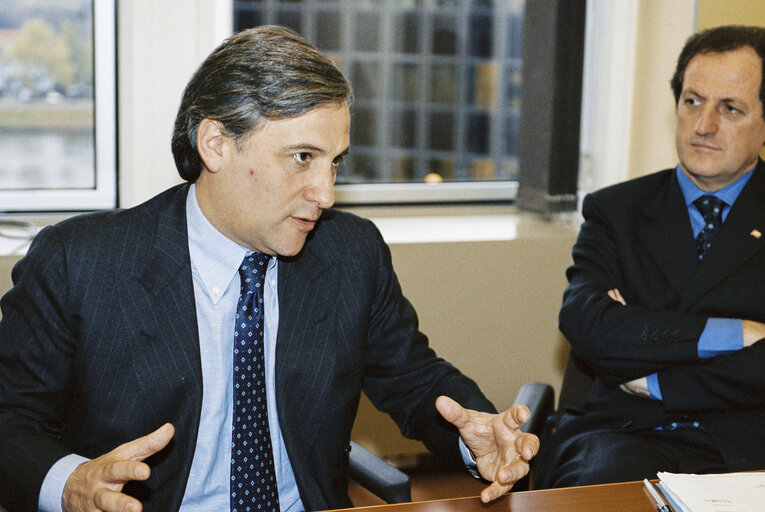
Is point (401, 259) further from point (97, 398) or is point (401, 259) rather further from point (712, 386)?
point (97, 398)

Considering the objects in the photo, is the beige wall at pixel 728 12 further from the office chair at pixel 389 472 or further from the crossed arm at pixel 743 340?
the office chair at pixel 389 472

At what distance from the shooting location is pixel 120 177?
2.93m

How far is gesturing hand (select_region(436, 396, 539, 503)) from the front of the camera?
1493 mm

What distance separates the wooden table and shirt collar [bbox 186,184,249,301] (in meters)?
0.56

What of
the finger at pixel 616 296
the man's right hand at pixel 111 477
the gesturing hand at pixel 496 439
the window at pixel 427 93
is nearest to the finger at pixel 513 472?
the gesturing hand at pixel 496 439

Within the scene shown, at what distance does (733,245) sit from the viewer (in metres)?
2.29

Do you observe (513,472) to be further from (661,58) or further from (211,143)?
(661,58)

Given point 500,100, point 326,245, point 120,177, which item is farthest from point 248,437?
point 500,100

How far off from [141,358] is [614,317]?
1241 millimetres

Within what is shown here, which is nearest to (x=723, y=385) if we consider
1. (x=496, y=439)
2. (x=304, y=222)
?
(x=496, y=439)

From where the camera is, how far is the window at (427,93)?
3.41 meters

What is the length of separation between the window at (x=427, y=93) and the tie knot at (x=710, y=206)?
3.93 ft

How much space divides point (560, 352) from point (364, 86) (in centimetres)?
135

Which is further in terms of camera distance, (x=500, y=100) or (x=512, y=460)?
(x=500, y=100)
